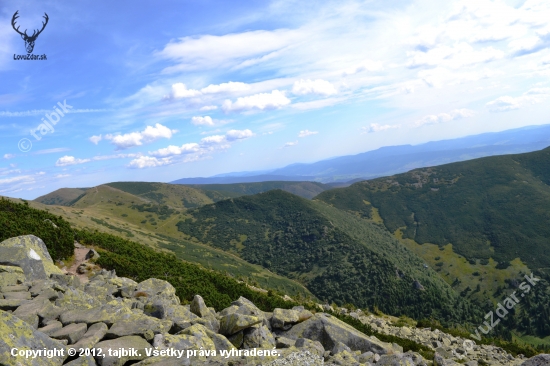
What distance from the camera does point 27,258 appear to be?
65.4 ft

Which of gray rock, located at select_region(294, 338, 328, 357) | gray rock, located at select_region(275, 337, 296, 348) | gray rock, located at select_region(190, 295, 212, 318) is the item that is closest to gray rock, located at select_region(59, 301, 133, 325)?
gray rock, located at select_region(190, 295, 212, 318)

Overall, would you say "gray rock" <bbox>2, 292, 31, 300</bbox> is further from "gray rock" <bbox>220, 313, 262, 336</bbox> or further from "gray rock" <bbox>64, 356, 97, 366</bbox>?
"gray rock" <bbox>220, 313, 262, 336</bbox>

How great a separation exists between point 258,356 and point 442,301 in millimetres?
135073

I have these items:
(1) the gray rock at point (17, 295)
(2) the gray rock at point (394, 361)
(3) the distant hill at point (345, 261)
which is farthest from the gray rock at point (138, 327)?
(3) the distant hill at point (345, 261)

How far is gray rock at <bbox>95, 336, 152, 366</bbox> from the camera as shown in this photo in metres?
10.8

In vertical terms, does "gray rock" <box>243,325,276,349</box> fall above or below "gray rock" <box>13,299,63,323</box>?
below

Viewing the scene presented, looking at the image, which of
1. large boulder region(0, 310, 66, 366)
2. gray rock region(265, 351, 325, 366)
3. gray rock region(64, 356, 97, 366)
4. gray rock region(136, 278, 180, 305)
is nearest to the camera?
large boulder region(0, 310, 66, 366)

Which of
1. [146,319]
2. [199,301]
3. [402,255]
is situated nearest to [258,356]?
[146,319]

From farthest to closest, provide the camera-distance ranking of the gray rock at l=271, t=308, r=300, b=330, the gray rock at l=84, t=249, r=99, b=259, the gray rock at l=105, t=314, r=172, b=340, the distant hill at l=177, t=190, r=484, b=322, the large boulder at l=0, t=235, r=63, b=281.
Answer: the distant hill at l=177, t=190, r=484, b=322, the gray rock at l=84, t=249, r=99, b=259, the gray rock at l=271, t=308, r=300, b=330, the large boulder at l=0, t=235, r=63, b=281, the gray rock at l=105, t=314, r=172, b=340

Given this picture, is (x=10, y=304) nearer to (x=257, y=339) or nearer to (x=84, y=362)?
(x=84, y=362)

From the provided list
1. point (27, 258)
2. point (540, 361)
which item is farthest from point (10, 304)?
point (540, 361)

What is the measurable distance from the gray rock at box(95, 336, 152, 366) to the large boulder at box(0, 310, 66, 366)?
1223 millimetres

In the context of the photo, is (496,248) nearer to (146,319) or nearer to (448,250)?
(448,250)

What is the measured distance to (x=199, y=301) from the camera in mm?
19844
